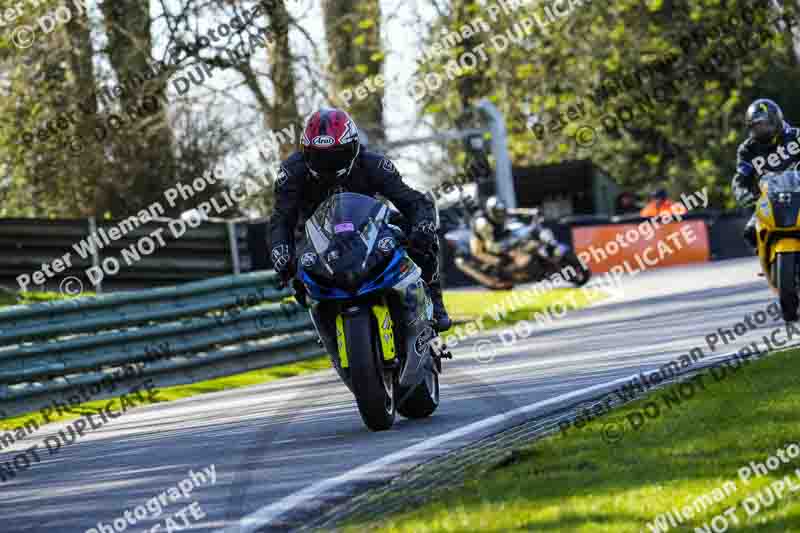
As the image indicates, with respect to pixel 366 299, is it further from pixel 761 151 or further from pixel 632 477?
pixel 761 151

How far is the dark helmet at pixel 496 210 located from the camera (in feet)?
84.7

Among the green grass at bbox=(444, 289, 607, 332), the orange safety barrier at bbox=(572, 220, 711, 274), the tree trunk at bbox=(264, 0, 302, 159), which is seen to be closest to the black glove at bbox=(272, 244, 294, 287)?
the green grass at bbox=(444, 289, 607, 332)

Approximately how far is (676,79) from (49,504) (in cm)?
3572

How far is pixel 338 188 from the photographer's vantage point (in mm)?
8594

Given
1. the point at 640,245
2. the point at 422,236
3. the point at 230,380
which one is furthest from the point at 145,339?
the point at 640,245

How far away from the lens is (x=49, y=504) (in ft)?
23.0

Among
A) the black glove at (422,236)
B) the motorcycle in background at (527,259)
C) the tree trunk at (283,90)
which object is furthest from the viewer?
the motorcycle in background at (527,259)

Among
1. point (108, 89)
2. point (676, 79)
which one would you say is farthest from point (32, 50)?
point (676, 79)

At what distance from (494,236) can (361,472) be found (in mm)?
19072

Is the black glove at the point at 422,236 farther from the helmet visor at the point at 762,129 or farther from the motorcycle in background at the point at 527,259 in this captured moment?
the motorcycle in background at the point at 527,259

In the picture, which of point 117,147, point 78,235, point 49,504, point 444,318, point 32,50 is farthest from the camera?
point 117,147

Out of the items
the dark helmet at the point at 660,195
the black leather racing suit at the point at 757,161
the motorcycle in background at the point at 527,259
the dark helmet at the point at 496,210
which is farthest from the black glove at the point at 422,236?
the dark helmet at the point at 660,195

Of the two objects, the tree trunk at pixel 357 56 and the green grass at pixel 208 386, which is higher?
the tree trunk at pixel 357 56

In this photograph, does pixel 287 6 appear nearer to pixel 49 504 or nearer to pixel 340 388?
pixel 340 388
